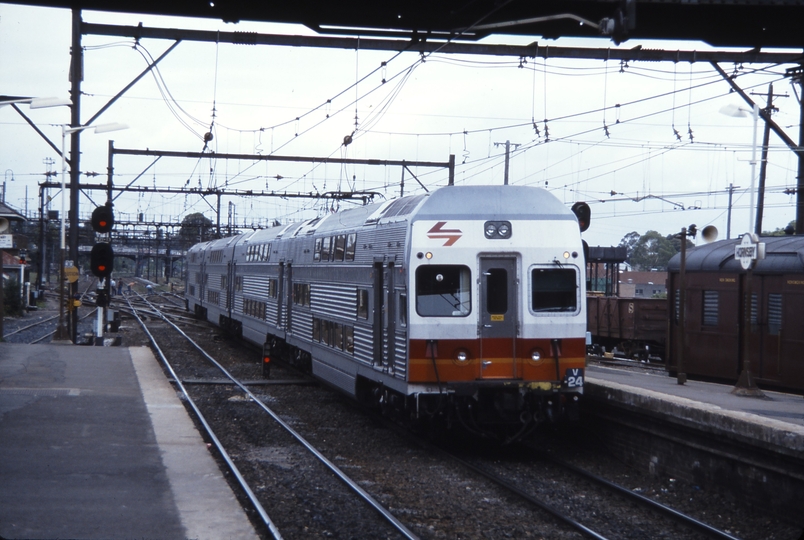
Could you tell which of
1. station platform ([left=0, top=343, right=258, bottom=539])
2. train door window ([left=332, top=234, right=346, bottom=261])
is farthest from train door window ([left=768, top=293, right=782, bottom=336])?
station platform ([left=0, top=343, right=258, bottom=539])

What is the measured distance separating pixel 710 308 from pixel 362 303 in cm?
832

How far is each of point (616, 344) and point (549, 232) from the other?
A: 62.6ft

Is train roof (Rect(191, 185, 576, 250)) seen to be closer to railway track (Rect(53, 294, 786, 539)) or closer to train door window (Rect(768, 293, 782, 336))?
railway track (Rect(53, 294, 786, 539))

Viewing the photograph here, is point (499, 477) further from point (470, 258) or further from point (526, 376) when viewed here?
point (470, 258)

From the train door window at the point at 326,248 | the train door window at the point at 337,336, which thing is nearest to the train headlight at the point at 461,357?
the train door window at the point at 337,336

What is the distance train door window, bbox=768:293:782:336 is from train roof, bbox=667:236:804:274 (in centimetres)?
49

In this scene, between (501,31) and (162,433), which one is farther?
(162,433)

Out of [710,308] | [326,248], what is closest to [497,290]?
[326,248]

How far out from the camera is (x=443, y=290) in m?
11.1

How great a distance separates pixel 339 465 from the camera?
10844 millimetres

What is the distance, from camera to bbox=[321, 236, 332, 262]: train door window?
15.7 metres

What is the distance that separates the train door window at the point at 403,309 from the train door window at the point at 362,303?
1664 millimetres

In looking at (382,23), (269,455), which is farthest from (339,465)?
(382,23)

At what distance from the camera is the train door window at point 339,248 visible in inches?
578
